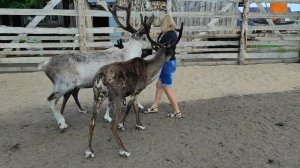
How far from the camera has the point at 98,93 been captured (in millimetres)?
4324

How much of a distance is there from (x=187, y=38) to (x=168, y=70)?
503cm

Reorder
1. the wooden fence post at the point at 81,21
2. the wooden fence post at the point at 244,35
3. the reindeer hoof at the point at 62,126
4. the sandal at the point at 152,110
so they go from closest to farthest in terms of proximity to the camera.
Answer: the reindeer hoof at the point at 62,126, the sandal at the point at 152,110, the wooden fence post at the point at 81,21, the wooden fence post at the point at 244,35

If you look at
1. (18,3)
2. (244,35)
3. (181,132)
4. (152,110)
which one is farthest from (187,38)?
(18,3)

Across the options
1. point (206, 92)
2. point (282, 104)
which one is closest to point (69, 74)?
point (206, 92)

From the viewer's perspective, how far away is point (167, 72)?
18.7 ft

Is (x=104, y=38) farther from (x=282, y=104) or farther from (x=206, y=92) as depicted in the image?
(x=282, y=104)

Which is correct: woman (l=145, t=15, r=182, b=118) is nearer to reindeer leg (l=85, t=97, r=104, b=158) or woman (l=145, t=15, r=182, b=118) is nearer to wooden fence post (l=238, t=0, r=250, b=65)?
reindeer leg (l=85, t=97, r=104, b=158)

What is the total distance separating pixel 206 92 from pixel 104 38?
12.2 ft

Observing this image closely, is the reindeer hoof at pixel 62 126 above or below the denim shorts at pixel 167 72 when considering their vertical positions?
below

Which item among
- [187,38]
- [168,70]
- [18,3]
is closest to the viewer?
[168,70]

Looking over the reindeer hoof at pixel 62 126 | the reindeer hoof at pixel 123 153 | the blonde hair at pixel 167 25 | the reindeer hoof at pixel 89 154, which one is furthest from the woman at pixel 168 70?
the reindeer hoof at pixel 89 154

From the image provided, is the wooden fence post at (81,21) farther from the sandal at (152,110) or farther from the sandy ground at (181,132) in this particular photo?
the sandal at (152,110)

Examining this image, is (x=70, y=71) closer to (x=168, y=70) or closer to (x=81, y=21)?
(x=168, y=70)

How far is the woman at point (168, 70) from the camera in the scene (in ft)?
18.0
